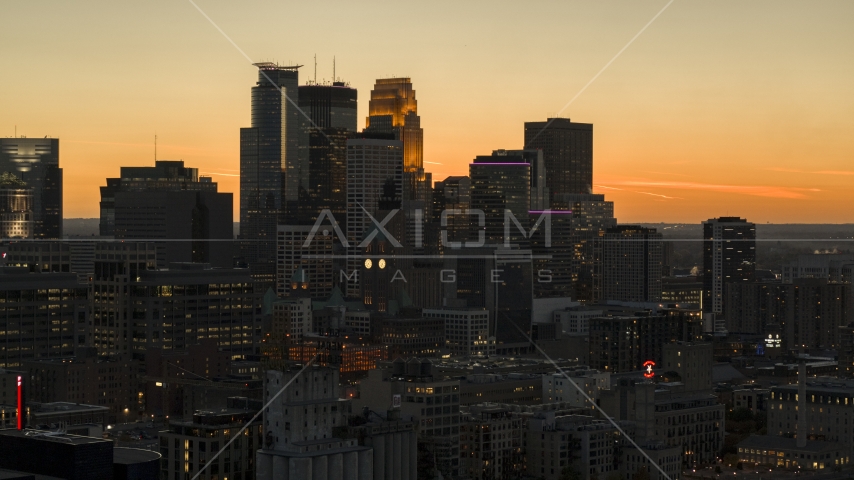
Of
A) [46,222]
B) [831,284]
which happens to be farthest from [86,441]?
[46,222]

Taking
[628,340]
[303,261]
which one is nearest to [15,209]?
[303,261]

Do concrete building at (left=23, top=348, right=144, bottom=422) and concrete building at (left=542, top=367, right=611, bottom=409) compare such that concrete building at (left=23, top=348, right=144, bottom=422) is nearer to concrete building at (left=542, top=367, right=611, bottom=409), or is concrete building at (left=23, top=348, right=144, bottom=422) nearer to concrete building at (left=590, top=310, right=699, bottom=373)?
concrete building at (left=542, top=367, right=611, bottom=409)

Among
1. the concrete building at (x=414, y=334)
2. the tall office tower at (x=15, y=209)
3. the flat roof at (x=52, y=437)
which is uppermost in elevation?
the tall office tower at (x=15, y=209)

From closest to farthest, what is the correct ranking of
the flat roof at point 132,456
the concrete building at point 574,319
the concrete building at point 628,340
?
1. the flat roof at point 132,456
2. the concrete building at point 628,340
3. the concrete building at point 574,319

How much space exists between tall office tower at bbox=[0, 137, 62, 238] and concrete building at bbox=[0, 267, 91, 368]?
62754 millimetres

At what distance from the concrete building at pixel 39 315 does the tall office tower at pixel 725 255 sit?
258ft

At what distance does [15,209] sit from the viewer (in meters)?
172

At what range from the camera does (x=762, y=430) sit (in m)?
90.2

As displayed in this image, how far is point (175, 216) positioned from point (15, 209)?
17.7m

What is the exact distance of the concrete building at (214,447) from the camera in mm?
63469

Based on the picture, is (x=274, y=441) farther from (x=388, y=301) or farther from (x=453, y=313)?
(x=388, y=301)

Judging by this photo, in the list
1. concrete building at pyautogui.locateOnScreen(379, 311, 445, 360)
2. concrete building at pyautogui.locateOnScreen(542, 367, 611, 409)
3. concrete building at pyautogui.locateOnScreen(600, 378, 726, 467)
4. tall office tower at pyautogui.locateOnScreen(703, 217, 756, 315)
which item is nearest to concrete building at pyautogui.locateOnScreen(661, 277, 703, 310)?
tall office tower at pyautogui.locateOnScreen(703, 217, 756, 315)

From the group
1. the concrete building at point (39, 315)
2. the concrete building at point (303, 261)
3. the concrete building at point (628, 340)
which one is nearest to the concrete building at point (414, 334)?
the concrete building at point (628, 340)

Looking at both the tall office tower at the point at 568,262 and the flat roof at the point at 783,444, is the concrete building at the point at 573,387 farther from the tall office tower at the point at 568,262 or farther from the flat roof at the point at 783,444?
the tall office tower at the point at 568,262
